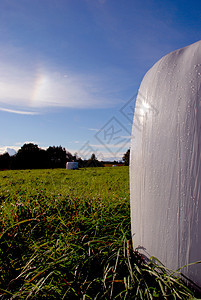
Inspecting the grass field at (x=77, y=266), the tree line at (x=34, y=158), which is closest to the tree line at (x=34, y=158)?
the tree line at (x=34, y=158)

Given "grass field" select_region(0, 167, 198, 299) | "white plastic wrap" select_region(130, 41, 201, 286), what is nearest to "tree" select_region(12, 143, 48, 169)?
"grass field" select_region(0, 167, 198, 299)

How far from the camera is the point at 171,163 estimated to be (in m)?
1.49

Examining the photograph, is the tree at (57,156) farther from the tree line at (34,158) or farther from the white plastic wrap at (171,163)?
the white plastic wrap at (171,163)

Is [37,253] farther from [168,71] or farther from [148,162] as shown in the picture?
[168,71]

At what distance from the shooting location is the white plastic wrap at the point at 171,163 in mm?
1413

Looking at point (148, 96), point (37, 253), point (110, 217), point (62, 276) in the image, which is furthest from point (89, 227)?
point (148, 96)

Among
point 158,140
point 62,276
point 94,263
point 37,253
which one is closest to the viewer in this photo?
point 158,140

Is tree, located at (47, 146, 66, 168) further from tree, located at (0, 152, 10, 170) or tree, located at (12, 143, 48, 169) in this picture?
tree, located at (0, 152, 10, 170)

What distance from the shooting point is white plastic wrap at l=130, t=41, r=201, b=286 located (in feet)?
4.64

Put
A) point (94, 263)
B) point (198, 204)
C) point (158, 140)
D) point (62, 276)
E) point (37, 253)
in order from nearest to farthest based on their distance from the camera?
point (198, 204) < point (158, 140) < point (62, 276) < point (94, 263) < point (37, 253)

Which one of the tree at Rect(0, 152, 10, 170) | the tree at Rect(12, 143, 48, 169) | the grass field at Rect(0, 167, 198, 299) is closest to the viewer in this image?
the grass field at Rect(0, 167, 198, 299)

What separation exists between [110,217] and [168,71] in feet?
5.34

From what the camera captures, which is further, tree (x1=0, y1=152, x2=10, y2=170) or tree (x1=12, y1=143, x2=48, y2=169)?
tree (x1=12, y1=143, x2=48, y2=169)

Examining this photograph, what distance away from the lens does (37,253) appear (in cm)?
200
